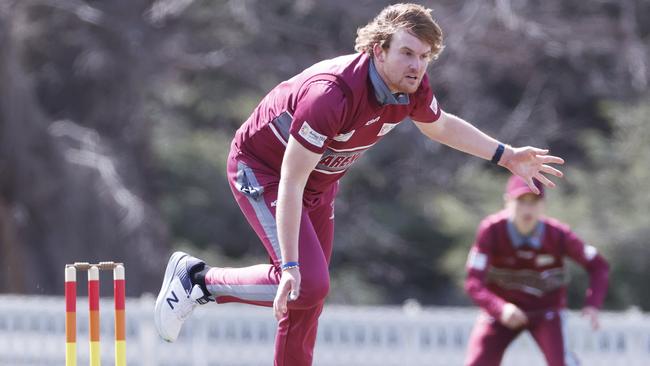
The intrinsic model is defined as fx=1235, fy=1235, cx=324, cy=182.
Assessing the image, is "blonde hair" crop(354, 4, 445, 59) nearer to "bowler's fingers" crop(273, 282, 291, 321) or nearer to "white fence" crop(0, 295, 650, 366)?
"bowler's fingers" crop(273, 282, 291, 321)

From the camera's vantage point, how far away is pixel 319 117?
15.3 ft

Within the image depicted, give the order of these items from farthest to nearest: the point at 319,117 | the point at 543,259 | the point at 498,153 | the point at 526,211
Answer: the point at 543,259 < the point at 526,211 < the point at 498,153 < the point at 319,117

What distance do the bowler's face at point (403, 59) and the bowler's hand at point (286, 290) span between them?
827mm

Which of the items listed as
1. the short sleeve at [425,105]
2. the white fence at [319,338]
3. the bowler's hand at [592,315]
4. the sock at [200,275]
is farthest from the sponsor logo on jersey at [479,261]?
the white fence at [319,338]

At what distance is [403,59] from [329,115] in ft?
1.25

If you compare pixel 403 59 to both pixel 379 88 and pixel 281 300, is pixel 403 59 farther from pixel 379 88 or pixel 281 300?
pixel 281 300

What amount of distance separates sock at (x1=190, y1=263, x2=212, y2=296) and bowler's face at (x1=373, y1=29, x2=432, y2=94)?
126cm

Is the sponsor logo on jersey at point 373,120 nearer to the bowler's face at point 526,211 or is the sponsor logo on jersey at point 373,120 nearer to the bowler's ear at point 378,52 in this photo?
the bowler's ear at point 378,52

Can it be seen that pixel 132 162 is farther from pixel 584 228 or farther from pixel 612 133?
pixel 612 133

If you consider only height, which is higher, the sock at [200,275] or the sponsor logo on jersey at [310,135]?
the sponsor logo on jersey at [310,135]

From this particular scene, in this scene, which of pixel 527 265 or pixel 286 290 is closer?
pixel 286 290

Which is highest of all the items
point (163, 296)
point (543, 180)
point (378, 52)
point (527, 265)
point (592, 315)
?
point (378, 52)

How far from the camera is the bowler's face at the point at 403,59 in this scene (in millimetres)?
4758

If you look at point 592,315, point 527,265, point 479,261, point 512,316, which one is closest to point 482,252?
point 479,261
